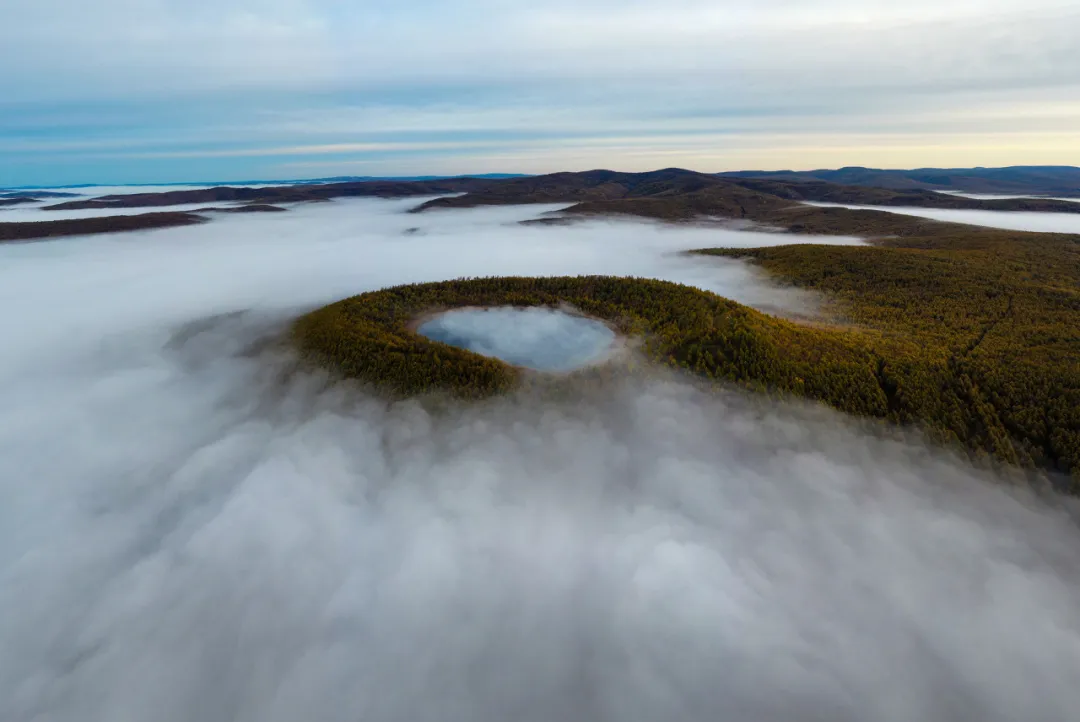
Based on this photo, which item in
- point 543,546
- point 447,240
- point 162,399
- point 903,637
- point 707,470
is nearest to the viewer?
point 903,637

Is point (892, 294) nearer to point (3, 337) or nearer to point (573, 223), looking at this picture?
point (3, 337)

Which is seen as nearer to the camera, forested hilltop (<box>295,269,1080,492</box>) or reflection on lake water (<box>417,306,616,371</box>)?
forested hilltop (<box>295,269,1080,492</box>)

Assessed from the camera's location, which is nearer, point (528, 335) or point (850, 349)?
point (850, 349)

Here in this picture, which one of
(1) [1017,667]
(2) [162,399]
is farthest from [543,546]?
(2) [162,399]

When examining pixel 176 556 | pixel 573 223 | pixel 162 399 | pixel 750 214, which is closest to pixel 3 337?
pixel 162 399

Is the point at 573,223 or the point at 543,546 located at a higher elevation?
the point at 573,223

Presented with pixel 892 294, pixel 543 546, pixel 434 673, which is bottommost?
pixel 434 673

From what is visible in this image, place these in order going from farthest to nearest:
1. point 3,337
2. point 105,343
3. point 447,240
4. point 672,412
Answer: point 447,240 → point 3,337 → point 105,343 → point 672,412

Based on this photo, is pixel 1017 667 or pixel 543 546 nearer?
pixel 1017 667

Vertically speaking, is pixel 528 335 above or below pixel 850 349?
above

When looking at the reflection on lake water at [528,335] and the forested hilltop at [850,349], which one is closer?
the forested hilltop at [850,349]
